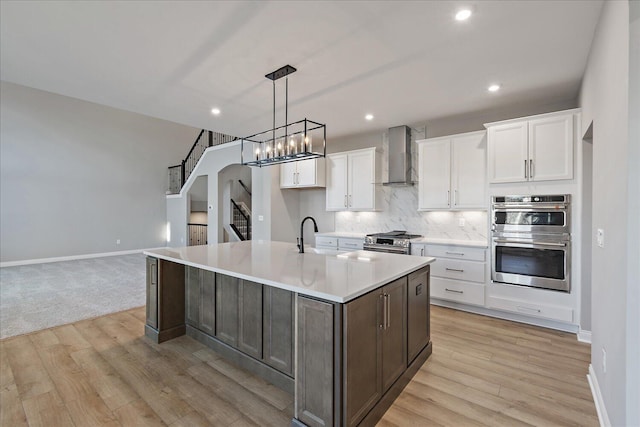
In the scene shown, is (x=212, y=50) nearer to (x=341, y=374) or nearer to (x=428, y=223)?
(x=341, y=374)

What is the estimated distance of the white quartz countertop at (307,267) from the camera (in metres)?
1.75

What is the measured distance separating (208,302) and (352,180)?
330 cm

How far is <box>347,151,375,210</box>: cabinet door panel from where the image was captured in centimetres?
509

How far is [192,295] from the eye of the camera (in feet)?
10.2

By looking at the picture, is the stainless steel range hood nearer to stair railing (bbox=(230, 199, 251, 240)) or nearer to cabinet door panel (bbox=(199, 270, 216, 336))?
cabinet door panel (bbox=(199, 270, 216, 336))

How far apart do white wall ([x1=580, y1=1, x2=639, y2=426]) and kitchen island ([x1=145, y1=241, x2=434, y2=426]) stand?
1.13 meters

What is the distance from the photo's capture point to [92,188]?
802 centimetres

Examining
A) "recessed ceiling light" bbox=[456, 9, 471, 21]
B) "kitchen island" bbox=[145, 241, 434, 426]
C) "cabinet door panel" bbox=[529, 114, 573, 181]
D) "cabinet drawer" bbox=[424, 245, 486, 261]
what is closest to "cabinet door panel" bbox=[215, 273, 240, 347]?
"kitchen island" bbox=[145, 241, 434, 426]

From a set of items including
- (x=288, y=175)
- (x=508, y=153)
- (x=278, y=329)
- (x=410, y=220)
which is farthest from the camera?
(x=288, y=175)

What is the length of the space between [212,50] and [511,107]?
12.5 feet

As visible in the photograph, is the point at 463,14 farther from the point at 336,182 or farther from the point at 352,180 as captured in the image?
the point at 336,182

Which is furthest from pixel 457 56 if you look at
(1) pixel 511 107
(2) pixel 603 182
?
(1) pixel 511 107

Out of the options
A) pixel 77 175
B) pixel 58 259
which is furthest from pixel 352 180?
pixel 58 259

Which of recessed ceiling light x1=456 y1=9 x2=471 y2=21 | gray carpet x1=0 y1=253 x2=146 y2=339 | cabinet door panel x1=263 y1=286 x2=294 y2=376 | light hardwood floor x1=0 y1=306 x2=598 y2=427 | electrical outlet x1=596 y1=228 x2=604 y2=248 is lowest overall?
light hardwood floor x1=0 y1=306 x2=598 y2=427
